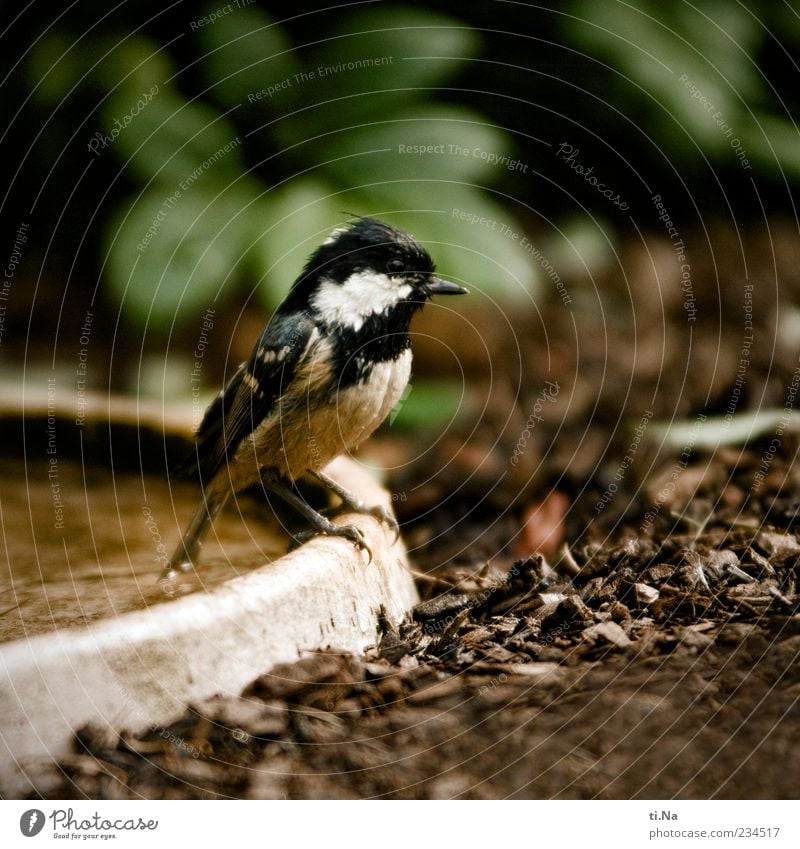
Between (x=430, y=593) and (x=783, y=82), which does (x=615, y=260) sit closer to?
(x=783, y=82)

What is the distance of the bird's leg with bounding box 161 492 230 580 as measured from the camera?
1913 mm

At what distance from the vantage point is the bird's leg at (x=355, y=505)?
188 cm

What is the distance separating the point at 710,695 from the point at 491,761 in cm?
40

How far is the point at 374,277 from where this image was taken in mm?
1776

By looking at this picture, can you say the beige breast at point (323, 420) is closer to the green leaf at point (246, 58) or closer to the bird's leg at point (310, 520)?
the bird's leg at point (310, 520)

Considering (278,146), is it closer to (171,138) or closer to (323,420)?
(171,138)

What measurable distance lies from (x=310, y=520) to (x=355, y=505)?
0.11 m

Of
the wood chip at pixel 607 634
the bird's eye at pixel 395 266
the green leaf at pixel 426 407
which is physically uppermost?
the bird's eye at pixel 395 266

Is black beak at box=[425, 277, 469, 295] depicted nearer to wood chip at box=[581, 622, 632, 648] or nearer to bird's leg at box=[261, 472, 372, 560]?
bird's leg at box=[261, 472, 372, 560]

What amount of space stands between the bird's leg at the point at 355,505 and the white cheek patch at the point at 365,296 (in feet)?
1.31

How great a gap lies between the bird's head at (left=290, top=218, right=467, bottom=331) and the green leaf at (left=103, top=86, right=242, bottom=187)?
21.8 inches

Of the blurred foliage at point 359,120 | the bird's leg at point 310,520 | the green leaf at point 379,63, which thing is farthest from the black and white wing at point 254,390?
the green leaf at point 379,63
